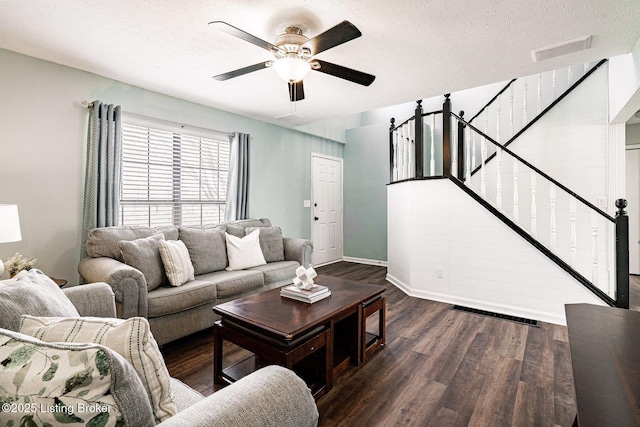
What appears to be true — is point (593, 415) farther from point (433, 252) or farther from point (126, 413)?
point (433, 252)

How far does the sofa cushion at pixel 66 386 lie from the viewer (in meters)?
0.63

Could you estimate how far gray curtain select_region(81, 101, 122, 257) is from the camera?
300 centimetres

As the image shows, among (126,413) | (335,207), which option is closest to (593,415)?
(126,413)

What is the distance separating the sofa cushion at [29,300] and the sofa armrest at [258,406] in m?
0.72

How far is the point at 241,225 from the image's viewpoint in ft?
13.2

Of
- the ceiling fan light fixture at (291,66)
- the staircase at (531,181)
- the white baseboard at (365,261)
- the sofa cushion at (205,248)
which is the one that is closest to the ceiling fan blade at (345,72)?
the ceiling fan light fixture at (291,66)

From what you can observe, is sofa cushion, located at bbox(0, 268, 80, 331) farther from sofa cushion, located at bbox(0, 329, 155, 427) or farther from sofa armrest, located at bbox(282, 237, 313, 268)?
sofa armrest, located at bbox(282, 237, 313, 268)

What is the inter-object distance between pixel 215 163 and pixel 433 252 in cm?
311

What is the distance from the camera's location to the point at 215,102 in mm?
3885

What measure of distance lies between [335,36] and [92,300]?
80.3 inches

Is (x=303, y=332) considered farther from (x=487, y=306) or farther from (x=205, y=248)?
(x=487, y=306)

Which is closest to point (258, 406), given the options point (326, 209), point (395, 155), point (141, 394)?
point (141, 394)

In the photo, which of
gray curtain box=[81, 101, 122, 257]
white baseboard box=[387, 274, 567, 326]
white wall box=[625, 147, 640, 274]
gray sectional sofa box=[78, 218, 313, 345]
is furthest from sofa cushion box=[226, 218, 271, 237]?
white wall box=[625, 147, 640, 274]

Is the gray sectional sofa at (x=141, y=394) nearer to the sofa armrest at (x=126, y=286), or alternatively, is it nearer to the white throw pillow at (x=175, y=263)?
the sofa armrest at (x=126, y=286)
